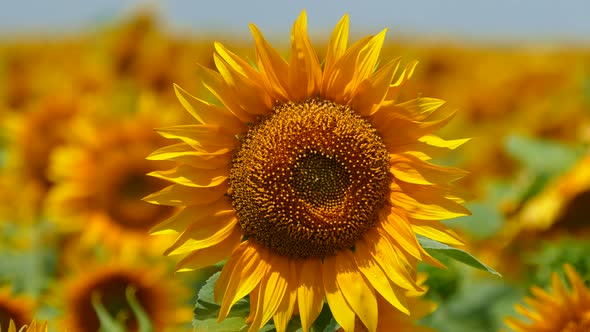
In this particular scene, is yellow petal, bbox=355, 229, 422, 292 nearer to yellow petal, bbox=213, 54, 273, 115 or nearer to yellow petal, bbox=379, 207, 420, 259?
yellow petal, bbox=379, 207, 420, 259

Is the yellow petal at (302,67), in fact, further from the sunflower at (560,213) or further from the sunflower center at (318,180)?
the sunflower at (560,213)

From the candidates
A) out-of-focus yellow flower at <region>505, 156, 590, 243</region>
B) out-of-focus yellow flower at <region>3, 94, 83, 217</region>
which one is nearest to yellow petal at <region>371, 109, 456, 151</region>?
out-of-focus yellow flower at <region>505, 156, 590, 243</region>

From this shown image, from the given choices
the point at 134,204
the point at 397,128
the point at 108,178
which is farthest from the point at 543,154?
the point at 397,128

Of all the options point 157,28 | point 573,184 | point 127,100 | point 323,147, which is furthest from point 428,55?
point 323,147

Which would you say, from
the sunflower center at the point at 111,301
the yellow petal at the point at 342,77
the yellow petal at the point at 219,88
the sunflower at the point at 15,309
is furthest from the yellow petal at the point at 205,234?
the sunflower center at the point at 111,301

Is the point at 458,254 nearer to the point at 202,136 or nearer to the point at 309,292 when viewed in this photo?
the point at 309,292

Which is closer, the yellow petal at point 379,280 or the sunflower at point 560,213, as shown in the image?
the yellow petal at point 379,280
